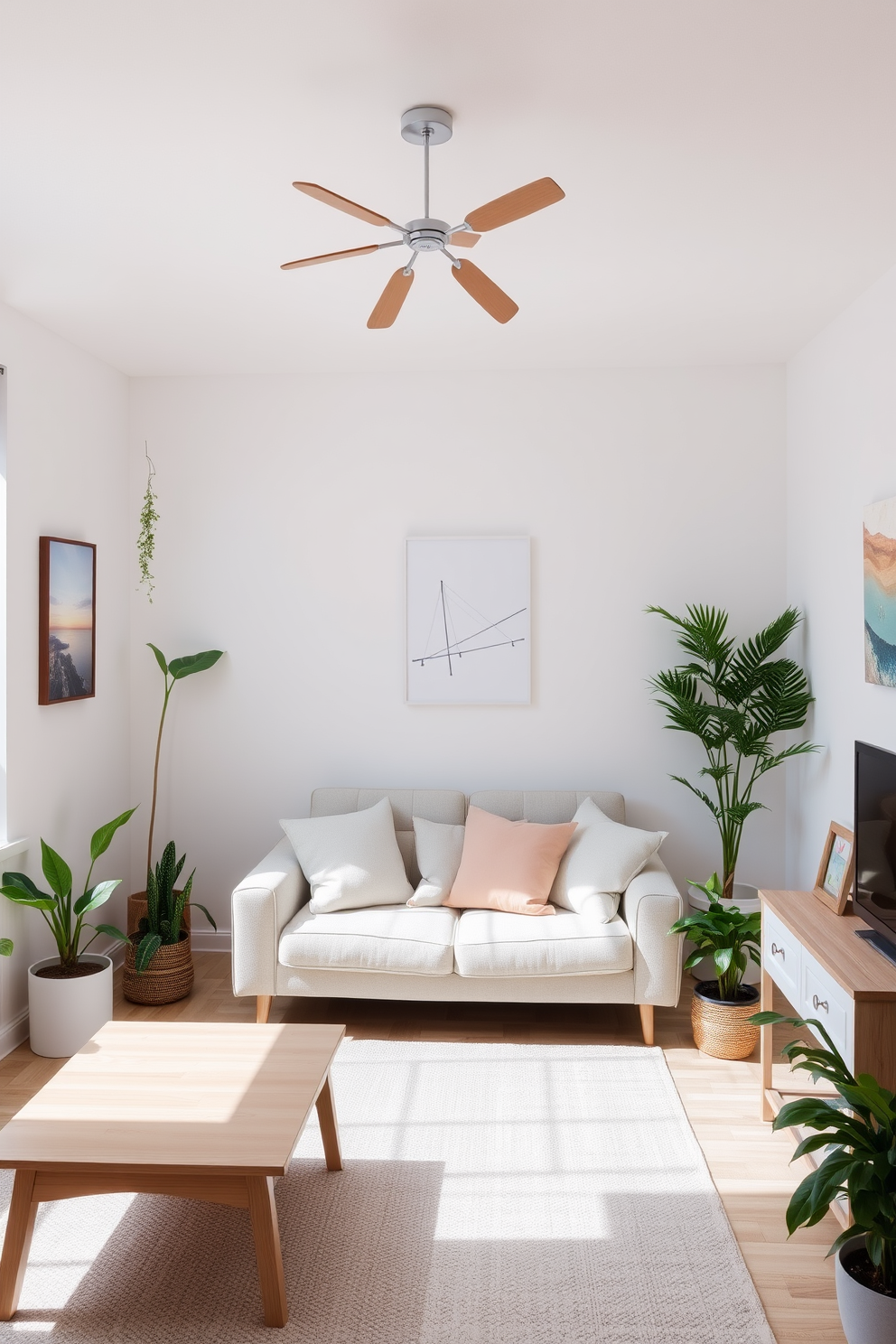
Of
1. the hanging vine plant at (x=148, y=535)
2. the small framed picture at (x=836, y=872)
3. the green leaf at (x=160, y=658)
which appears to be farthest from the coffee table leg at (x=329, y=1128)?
the hanging vine plant at (x=148, y=535)

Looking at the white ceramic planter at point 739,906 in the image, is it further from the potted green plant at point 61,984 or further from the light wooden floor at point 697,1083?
the potted green plant at point 61,984

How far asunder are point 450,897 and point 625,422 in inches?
87.9

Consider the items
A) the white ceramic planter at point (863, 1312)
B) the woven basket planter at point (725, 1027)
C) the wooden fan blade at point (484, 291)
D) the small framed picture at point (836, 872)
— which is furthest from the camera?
the woven basket planter at point (725, 1027)

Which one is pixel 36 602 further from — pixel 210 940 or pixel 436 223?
pixel 436 223

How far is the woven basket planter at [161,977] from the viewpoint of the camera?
3.95m

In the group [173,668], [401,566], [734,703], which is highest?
[401,566]

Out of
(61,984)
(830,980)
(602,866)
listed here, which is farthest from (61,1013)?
(830,980)

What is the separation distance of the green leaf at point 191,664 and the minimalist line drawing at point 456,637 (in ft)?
3.12

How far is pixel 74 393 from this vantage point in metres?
4.02

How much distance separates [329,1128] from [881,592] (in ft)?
7.71

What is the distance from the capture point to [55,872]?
347 cm

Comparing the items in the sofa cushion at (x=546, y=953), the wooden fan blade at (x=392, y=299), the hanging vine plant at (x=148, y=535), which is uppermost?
the wooden fan blade at (x=392, y=299)

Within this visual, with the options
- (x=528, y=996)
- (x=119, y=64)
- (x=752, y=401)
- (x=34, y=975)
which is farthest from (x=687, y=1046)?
(x=119, y=64)

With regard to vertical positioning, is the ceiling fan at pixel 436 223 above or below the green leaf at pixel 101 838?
above
